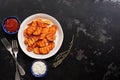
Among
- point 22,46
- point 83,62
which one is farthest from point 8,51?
point 83,62

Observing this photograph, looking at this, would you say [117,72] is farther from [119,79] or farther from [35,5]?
[35,5]

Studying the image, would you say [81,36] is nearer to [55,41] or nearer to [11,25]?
[55,41]

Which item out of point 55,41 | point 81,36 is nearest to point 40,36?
point 55,41
